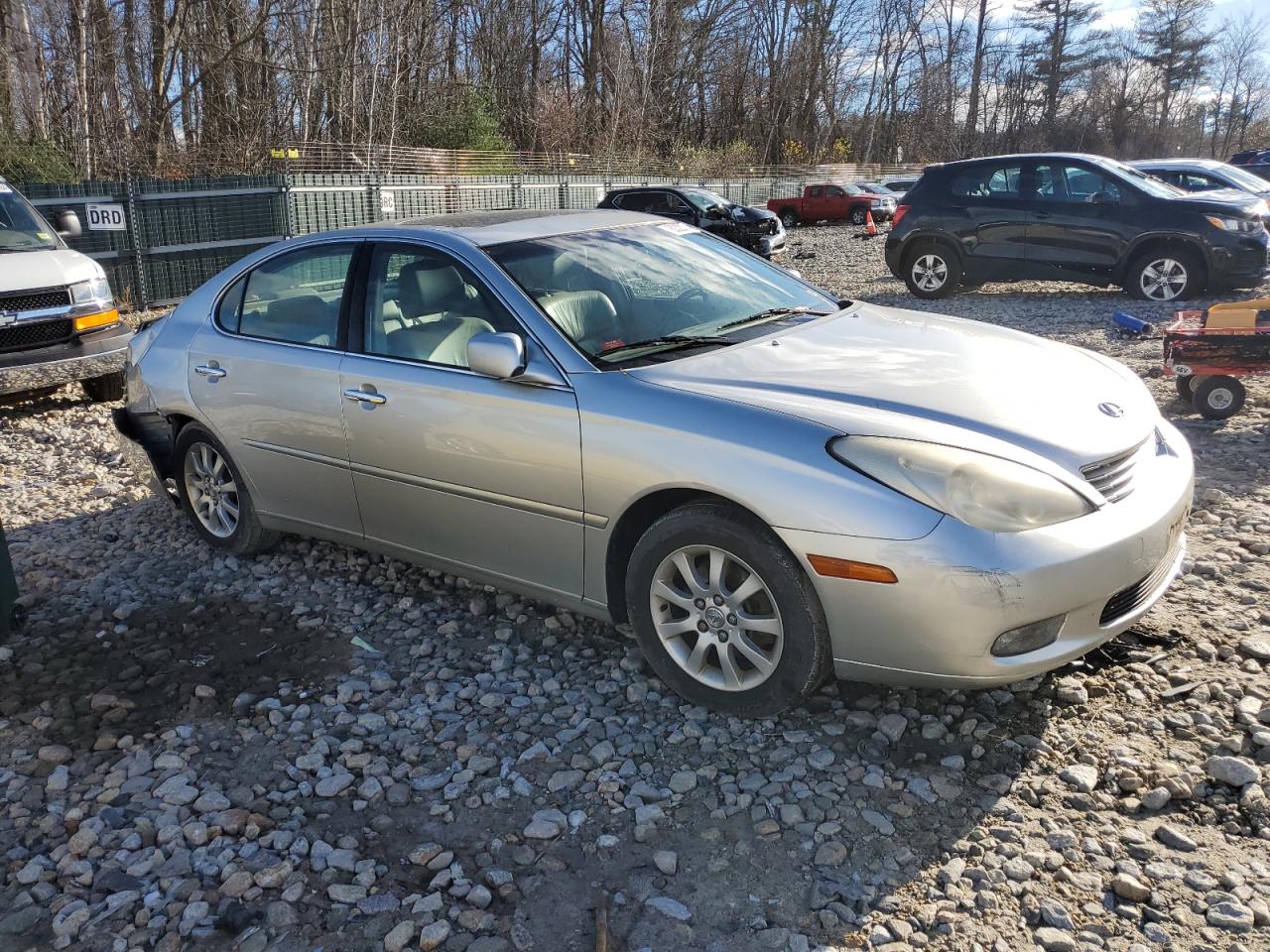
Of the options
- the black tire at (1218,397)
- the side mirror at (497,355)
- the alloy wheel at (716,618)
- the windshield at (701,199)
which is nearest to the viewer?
the alloy wheel at (716,618)

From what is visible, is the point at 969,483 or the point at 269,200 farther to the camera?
the point at 269,200

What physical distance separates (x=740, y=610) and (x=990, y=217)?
10.9 m

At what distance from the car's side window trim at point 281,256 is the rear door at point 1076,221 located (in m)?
10.1

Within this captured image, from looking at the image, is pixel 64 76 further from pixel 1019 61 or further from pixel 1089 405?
pixel 1019 61

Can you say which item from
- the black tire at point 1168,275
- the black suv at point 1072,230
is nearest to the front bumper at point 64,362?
the black suv at point 1072,230

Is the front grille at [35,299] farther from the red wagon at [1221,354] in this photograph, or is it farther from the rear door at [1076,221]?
the rear door at [1076,221]

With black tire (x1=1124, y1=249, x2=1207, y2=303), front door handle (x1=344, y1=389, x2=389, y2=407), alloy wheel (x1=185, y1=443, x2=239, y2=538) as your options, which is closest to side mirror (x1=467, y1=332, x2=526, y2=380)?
front door handle (x1=344, y1=389, x2=389, y2=407)

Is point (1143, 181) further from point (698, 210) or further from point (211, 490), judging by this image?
point (211, 490)

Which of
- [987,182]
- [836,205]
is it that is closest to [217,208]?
[987,182]

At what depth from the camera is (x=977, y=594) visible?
9.64ft

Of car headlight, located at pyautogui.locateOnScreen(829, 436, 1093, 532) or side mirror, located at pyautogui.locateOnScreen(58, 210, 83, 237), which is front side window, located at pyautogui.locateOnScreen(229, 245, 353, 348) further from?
side mirror, located at pyautogui.locateOnScreen(58, 210, 83, 237)

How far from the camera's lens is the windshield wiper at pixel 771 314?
4.20 metres

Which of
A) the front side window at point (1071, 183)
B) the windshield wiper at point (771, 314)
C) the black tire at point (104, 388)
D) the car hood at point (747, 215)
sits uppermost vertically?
the front side window at point (1071, 183)

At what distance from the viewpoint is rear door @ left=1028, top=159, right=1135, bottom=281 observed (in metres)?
12.0
